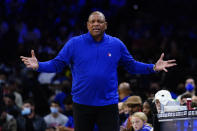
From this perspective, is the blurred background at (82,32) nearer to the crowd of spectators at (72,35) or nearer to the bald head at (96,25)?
the crowd of spectators at (72,35)

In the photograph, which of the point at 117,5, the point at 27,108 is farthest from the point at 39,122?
the point at 117,5

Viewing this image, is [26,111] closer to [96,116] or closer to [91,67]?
[96,116]

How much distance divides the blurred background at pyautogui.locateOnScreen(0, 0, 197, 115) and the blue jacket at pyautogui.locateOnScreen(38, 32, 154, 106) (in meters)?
5.75

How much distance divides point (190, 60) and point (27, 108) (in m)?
6.60

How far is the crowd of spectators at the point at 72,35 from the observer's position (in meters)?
12.0

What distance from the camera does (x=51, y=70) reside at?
5.11 metres

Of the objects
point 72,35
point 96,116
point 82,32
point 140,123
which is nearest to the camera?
point 96,116

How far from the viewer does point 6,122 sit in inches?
396

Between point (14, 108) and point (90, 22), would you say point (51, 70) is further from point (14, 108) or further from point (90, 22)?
point (14, 108)

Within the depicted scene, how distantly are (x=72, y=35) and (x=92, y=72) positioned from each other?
10423 mm

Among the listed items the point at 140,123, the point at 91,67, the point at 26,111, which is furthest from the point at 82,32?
the point at 91,67

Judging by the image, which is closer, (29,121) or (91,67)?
(91,67)

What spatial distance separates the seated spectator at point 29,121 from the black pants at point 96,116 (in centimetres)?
515

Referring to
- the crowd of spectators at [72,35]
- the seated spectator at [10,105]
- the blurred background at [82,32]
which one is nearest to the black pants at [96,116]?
the crowd of spectators at [72,35]
